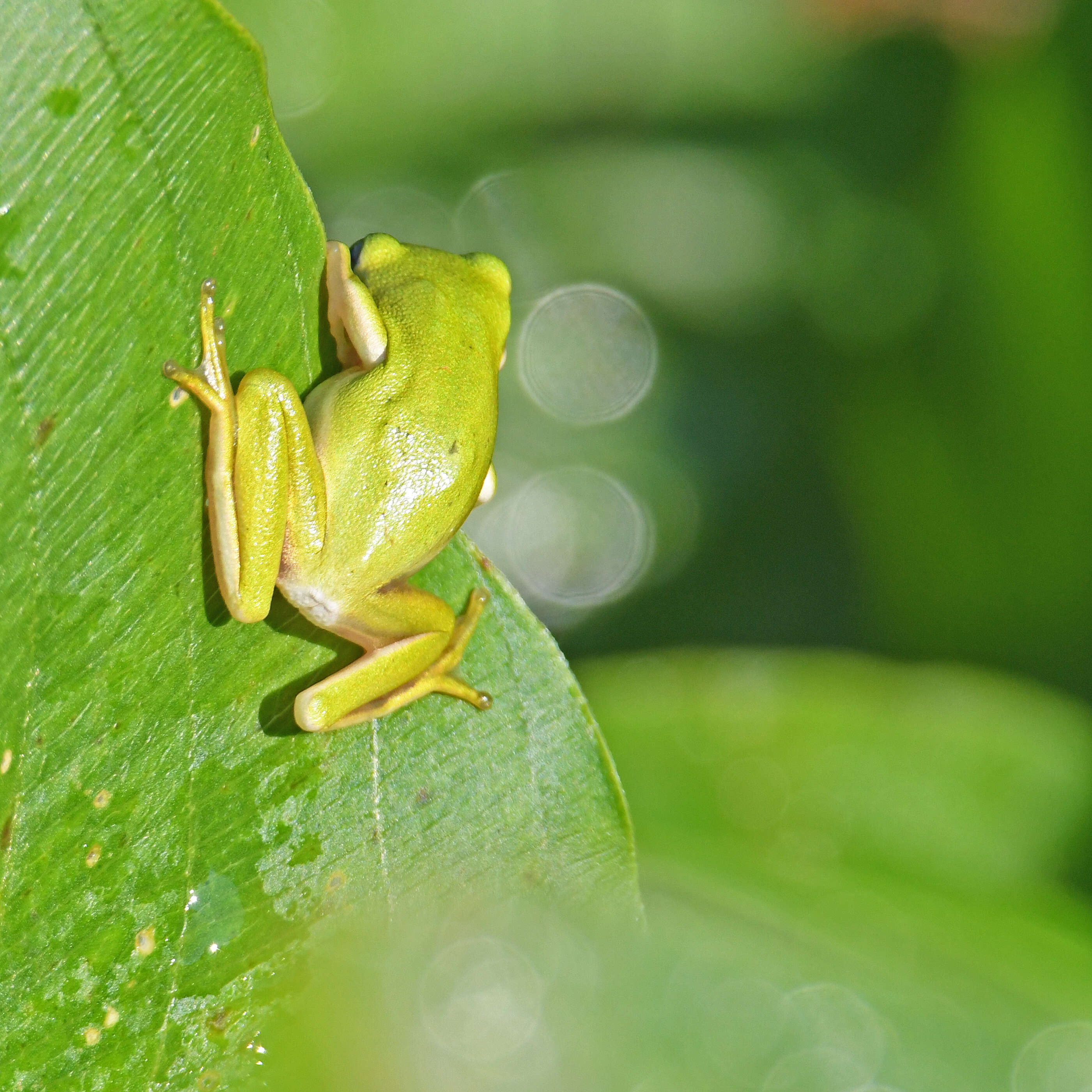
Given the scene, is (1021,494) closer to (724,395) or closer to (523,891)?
(724,395)

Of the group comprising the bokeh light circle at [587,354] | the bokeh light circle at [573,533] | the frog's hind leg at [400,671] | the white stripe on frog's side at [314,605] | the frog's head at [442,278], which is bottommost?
the bokeh light circle at [573,533]

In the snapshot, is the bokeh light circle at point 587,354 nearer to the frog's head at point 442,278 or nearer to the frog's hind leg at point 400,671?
the frog's head at point 442,278

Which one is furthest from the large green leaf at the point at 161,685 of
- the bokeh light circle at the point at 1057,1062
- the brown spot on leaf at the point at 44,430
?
the bokeh light circle at the point at 1057,1062

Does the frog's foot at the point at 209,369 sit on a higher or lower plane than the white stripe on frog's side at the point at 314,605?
higher

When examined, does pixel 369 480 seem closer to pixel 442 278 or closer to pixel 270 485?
pixel 270 485

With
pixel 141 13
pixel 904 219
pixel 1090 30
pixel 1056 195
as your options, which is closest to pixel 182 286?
pixel 141 13

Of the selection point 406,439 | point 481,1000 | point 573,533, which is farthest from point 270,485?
point 573,533

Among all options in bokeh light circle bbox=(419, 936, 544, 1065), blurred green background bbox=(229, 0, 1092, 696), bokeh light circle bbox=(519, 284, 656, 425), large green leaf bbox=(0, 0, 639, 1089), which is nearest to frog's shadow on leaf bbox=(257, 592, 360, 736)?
large green leaf bbox=(0, 0, 639, 1089)

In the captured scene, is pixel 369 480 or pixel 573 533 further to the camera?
pixel 573 533
